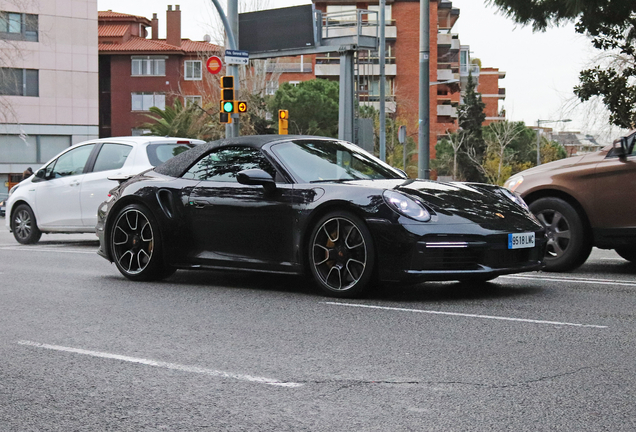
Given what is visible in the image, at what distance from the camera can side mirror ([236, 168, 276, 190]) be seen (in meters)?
7.85

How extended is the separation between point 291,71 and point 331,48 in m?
58.4

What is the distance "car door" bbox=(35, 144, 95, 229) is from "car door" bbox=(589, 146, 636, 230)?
310 inches

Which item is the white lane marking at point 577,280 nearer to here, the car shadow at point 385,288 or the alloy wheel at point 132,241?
the car shadow at point 385,288

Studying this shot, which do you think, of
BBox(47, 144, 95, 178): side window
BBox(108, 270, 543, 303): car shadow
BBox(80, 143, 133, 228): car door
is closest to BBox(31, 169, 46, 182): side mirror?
BBox(47, 144, 95, 178): side window

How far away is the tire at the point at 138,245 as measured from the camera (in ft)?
28.8

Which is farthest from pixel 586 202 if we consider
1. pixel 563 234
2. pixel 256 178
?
pixel 256 178

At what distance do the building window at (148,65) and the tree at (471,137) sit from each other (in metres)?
25.2

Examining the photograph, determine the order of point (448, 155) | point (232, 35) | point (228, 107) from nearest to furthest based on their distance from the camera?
1. point (228, 107)
2. point (232, 35)
3. point (448, 155)

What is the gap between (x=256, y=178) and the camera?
7840 millimetres

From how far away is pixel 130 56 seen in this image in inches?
2940

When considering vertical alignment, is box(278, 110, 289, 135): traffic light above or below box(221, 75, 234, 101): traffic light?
below

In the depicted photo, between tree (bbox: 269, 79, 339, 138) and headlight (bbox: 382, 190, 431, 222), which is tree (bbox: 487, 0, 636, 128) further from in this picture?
tree (bbox: 269, 79, 339, 138)

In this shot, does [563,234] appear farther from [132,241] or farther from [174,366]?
[174,366]

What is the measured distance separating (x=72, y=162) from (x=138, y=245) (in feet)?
19.1
